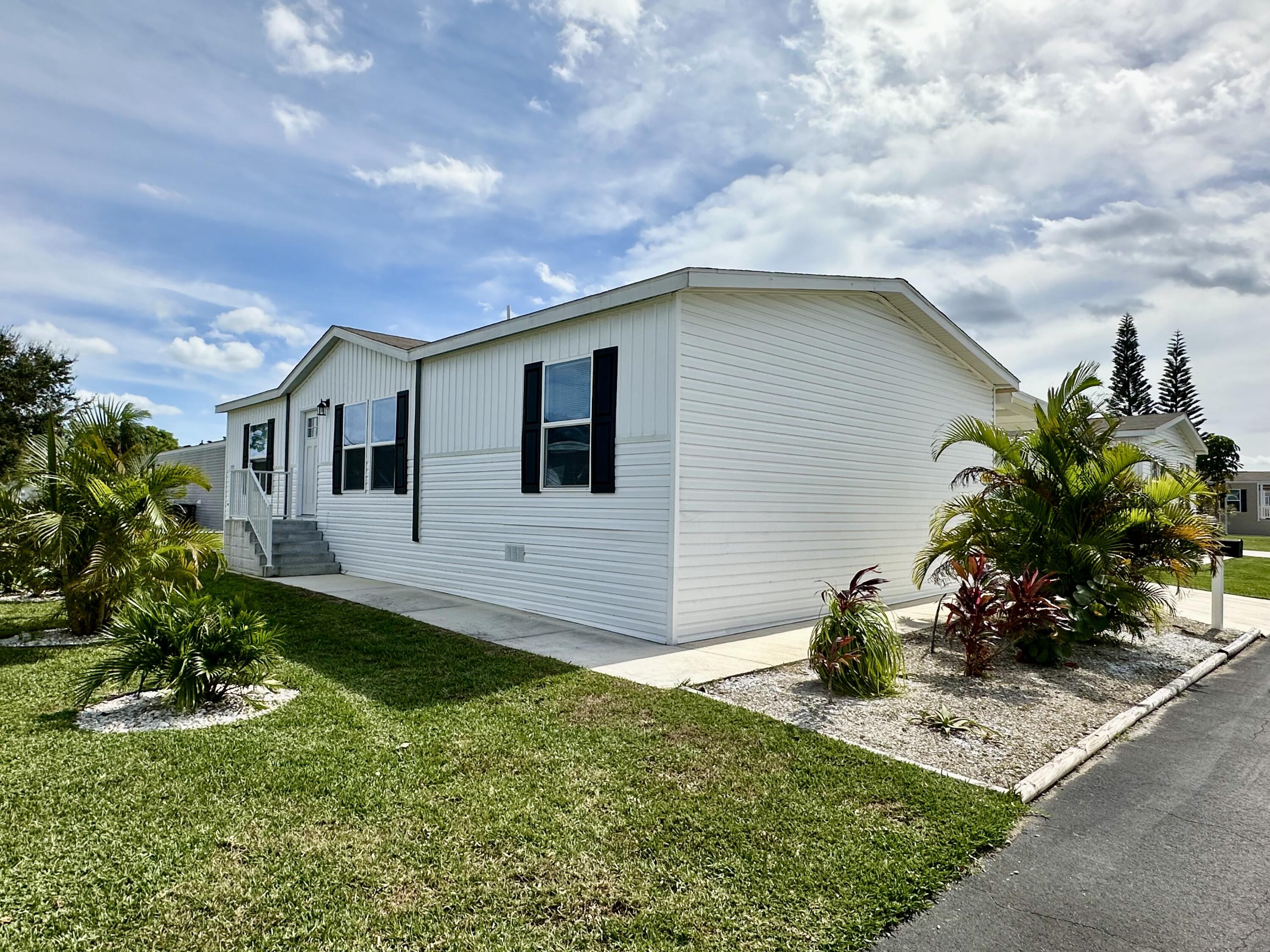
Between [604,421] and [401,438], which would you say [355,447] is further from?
[604,421]

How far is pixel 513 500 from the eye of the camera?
887 centimetres

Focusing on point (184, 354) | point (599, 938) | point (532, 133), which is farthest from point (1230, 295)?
point (184, 354)

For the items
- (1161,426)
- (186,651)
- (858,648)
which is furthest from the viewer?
(1161,426)

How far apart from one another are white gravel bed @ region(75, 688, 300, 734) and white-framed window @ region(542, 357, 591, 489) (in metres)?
3.89

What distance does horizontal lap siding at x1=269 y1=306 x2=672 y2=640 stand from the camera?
7137mm

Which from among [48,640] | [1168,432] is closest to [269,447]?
[48,640]

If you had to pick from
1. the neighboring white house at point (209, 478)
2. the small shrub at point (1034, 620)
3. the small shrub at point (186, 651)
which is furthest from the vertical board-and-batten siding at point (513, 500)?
the neighboring white house at point (209, 478)

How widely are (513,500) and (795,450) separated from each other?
3.52 metres

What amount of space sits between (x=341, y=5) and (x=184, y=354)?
18.9 metres

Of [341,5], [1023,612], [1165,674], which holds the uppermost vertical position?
[341,5]

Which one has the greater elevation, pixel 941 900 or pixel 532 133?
pixel 532 133

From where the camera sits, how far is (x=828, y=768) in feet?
12.2

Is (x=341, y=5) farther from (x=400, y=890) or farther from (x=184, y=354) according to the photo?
(x=184, y=354)

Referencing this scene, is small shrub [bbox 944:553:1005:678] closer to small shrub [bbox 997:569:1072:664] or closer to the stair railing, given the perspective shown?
small shrub [bbox 997:569:1072:664]
